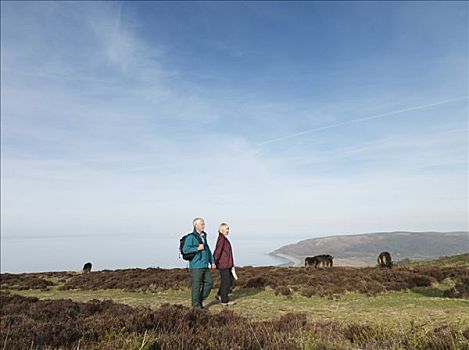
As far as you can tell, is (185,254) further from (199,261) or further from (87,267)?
(87,267)

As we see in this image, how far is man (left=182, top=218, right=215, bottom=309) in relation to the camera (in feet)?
35.8

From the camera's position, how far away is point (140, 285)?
1955 centimetres

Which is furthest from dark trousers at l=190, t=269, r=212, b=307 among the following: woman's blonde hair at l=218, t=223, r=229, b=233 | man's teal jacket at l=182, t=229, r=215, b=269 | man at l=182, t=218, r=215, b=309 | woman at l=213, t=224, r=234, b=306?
woman's blonde hair at l=218, t=223, r=229, b=233

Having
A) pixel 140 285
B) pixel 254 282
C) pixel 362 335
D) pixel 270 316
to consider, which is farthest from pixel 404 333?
pixel 140 285

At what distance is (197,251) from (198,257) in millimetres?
216

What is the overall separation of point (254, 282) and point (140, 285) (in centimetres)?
570

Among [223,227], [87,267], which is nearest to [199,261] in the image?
[223,227]

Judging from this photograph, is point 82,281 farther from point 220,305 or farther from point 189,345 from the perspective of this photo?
point 189,345

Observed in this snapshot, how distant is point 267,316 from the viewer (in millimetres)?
10133

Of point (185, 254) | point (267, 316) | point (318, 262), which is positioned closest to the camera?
point (267, 316)

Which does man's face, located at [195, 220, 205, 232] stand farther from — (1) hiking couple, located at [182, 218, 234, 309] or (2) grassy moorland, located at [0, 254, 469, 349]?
(2) grassy moorland, located at [0, 254, 469, 349]

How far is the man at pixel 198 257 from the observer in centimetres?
1092

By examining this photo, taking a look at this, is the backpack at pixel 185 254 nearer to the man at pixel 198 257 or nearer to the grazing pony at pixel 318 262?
the man at pixel 198 257

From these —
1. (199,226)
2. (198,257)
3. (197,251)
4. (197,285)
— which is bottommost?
(197,285)
